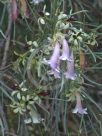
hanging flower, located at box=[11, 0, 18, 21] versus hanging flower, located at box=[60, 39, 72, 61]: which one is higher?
hanging flower, located at box=[11, 0, 18, 21]

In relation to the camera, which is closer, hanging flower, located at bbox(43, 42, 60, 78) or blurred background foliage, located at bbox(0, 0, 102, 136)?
hanging flower, located at bbox(43, 42, 60, 78)

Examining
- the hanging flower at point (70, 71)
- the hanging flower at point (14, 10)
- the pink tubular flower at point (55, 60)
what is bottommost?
the hanging flower at point (70, 71)

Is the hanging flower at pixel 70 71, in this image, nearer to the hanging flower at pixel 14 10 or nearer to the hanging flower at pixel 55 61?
the hanging flower at pixel 55 61

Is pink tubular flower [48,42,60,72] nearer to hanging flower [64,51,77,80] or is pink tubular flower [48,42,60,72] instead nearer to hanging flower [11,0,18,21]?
hanging flower [64,51,77,80]

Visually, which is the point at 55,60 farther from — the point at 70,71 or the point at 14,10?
the point at 14,10

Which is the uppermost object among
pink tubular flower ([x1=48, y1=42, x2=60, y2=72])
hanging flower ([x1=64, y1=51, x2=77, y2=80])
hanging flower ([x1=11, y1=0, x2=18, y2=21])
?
hanging flower ([x1=11, y1=0, x2=18, y2=21])

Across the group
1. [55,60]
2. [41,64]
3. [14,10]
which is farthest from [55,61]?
[14,10]

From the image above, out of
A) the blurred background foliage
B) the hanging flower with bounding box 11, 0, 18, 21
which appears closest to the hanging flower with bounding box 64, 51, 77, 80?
the blurred background foliage

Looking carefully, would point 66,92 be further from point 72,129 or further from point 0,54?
point 72,129

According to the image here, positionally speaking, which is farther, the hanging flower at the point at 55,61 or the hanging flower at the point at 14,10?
the hanging flower at the point at 14,10


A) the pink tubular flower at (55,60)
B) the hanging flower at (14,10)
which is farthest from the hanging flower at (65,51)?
the hanging flower at (14,10)

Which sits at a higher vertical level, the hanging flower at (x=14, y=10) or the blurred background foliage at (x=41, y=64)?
the hanging flower at (x=14, y=10)
